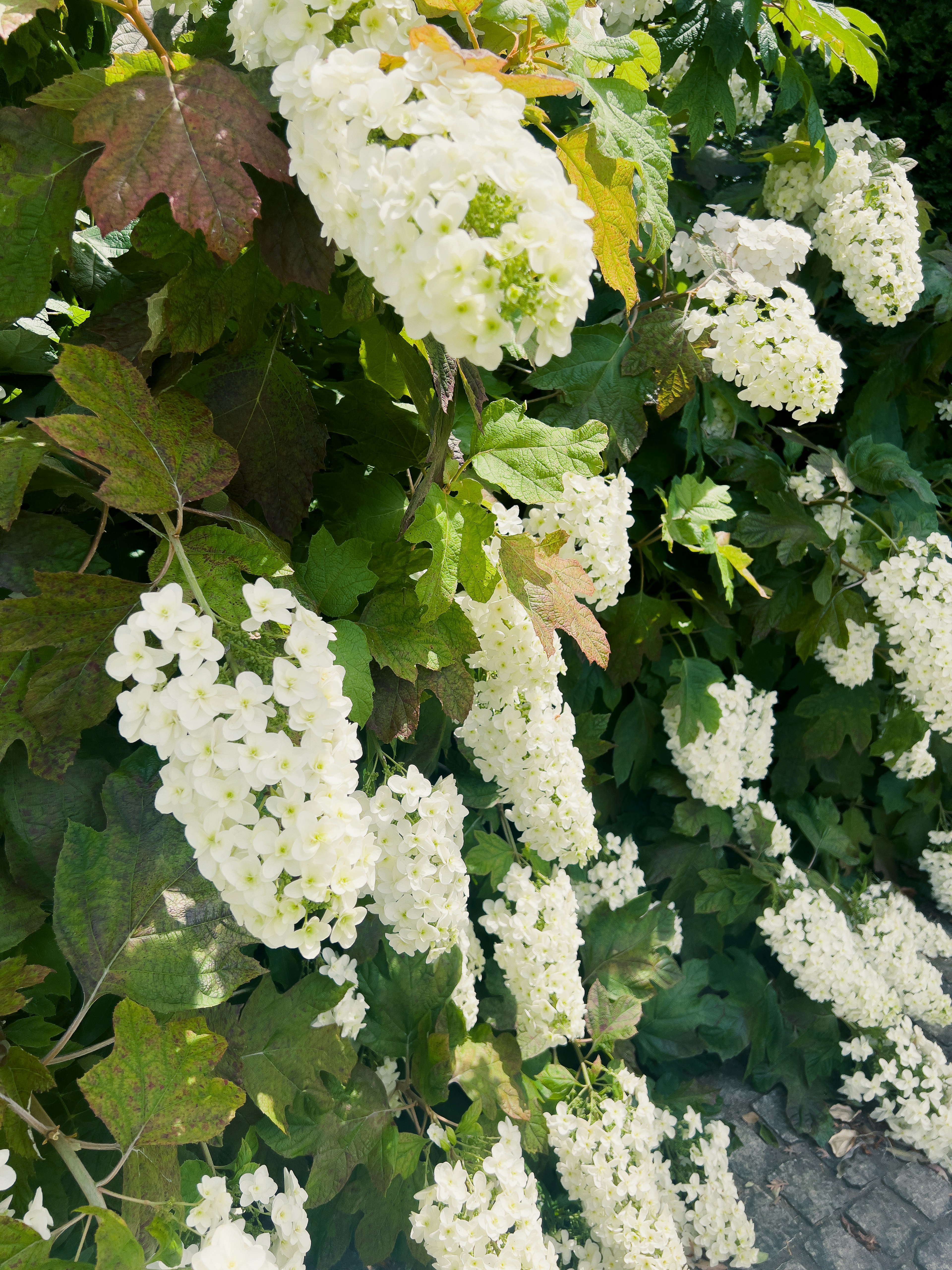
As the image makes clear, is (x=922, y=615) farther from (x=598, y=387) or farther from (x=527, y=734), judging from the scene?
(x=527, y=734)

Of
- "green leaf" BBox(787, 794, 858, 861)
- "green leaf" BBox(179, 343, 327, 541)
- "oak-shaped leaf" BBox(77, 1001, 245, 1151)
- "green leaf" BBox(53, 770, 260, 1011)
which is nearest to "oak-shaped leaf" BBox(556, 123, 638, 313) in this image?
"green leaf" BBox(179, 343, 327, 541)

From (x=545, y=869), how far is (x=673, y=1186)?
93 cm

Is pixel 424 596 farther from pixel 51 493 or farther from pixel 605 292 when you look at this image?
pixel 605 292

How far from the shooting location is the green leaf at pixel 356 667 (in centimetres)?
117

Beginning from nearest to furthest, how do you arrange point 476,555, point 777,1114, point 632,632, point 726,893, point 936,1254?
point 476,555
point 632,632
point 936,1254
point 726,893
point 777,1114

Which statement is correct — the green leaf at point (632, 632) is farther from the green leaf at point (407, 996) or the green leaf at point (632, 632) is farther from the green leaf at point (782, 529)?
the green leaf at point (407, 996)

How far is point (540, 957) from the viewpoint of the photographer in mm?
1858

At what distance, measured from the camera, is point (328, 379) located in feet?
5.76

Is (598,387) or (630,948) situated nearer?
(598,387)

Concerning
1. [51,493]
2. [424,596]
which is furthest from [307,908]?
[51,493]

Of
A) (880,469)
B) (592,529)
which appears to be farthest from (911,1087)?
(592,529)

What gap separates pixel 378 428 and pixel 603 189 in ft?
1.64

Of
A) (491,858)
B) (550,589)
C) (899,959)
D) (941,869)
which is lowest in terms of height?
(941,869)

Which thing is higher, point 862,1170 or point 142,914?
point 142,914
